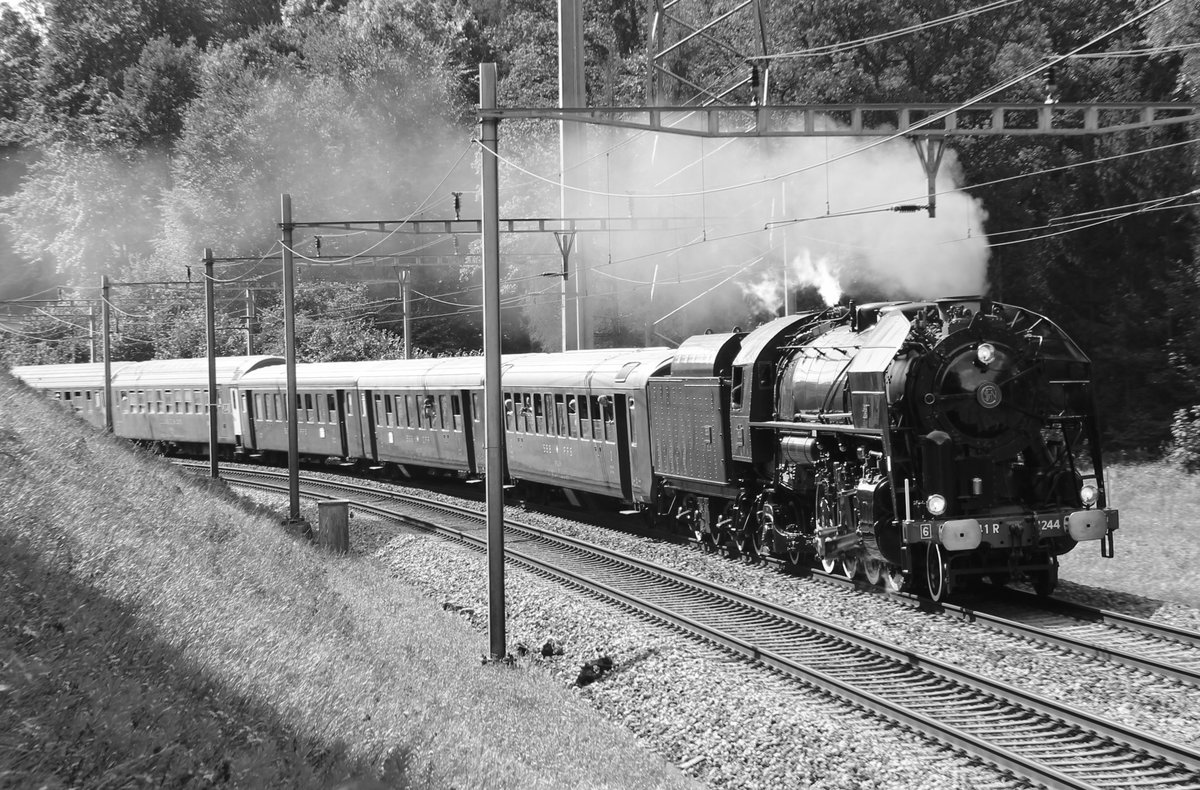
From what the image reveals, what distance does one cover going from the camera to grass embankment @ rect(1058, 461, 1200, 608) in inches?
539

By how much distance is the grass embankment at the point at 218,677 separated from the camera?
5.88 m

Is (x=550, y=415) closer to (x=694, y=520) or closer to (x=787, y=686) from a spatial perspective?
(x=694, y=520)

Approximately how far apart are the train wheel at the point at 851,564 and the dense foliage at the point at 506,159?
6505mm

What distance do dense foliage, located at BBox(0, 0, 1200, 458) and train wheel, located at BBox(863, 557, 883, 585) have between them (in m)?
6.36

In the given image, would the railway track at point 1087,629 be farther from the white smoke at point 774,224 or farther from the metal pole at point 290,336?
the metal pole at point 290,336

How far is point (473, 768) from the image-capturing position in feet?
24.8

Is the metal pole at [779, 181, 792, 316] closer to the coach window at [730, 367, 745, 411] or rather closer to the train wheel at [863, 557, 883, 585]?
the coach window at [730, 367, 745, 411]

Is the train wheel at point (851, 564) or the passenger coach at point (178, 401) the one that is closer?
the train wheel at point (851, 564)

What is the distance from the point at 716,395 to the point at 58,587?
32.1 feet

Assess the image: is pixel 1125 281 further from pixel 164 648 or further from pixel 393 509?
pixel 164 648

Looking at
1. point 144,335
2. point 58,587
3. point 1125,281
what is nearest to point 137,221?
point 144,335

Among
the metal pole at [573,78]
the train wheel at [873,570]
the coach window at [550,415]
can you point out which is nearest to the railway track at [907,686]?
the train wheel at [873,570]

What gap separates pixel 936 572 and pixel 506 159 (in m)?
29.3

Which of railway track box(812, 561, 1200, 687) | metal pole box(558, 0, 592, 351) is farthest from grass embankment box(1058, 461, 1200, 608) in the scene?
metal pole box(558, 0, 592, 351)
